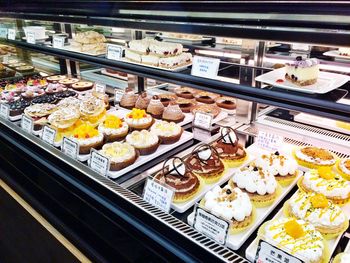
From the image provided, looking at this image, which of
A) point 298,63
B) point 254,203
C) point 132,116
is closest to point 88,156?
point 132,116

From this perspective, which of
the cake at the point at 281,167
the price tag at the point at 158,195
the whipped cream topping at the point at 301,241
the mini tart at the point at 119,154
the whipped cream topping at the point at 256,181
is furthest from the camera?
the mini tart at the point at 119,154

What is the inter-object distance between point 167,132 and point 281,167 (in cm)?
84

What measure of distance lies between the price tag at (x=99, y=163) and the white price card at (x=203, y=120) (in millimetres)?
851

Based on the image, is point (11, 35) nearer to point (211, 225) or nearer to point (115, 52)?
point (115, 52)

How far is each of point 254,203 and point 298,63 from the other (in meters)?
0.74

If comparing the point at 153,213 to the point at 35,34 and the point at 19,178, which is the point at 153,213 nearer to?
the point at 19,178

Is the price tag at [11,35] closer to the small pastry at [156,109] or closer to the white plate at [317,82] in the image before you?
the small pastry at [156,109]

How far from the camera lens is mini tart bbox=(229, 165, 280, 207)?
69.9 inches

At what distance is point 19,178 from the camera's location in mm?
2514

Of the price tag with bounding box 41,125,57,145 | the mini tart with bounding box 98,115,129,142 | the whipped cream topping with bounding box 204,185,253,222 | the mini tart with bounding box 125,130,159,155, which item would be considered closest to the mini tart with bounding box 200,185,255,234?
the whipped cream topping with bounding box 204,185,253,222

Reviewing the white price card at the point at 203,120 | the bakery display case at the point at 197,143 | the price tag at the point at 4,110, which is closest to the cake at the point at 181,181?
the bakery display case at the point at 197,143

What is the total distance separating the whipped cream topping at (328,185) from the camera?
5.69 ft

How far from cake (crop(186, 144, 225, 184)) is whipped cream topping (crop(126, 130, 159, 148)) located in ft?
1.11

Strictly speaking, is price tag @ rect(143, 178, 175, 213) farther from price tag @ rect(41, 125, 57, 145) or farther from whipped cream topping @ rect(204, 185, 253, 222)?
price tag @ rect(41, 125, 57, 145)
